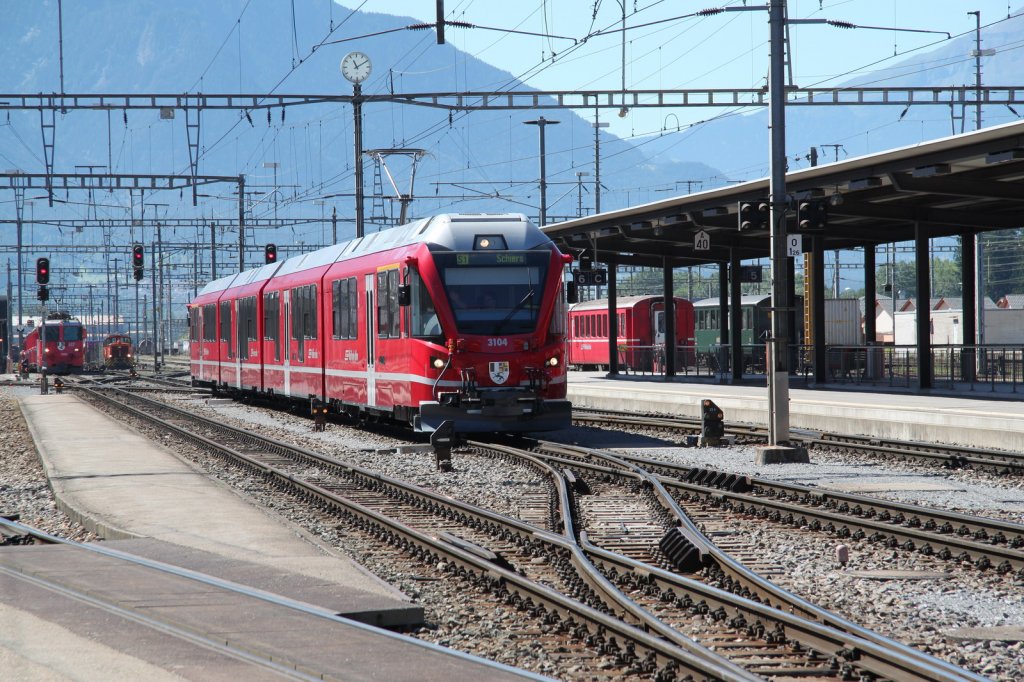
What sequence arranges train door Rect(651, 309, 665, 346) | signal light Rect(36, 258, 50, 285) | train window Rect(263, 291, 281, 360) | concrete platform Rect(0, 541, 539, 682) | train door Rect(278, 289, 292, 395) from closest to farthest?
concrete platform Rect(0, 541, 539, 682), train door Rect(278, 289, 292, 395), train window Rect(263, 291, 281, 360), signal light Rect(36, 258, 50, 285), train door Rect(651, 309, 665, 346)

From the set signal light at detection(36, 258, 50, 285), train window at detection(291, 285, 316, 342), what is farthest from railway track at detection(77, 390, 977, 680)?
signal light at detection(36, 258, 50, 285)

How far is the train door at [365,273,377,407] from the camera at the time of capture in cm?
2123

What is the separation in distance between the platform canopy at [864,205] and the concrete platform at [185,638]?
12.0m

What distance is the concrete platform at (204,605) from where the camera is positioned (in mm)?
6023

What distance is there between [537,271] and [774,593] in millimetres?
11779

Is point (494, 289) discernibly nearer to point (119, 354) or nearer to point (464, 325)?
point (464, 325)

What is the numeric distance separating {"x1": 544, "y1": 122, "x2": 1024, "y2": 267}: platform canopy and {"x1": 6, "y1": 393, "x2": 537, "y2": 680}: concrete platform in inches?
395

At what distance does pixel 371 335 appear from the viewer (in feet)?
70.1

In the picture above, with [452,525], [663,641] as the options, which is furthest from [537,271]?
[663,641]

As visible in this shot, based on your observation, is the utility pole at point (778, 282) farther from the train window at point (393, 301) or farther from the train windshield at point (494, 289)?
the train window at point (393, 301)

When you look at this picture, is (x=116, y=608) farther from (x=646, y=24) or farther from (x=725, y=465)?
(x=646, y=24)

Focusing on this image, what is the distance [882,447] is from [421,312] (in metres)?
7.06

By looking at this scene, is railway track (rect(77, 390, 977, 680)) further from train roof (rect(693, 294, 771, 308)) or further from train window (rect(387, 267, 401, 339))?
train roof (rect(693, 294, 771, 308))

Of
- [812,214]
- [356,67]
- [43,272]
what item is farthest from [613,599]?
[43,272]
